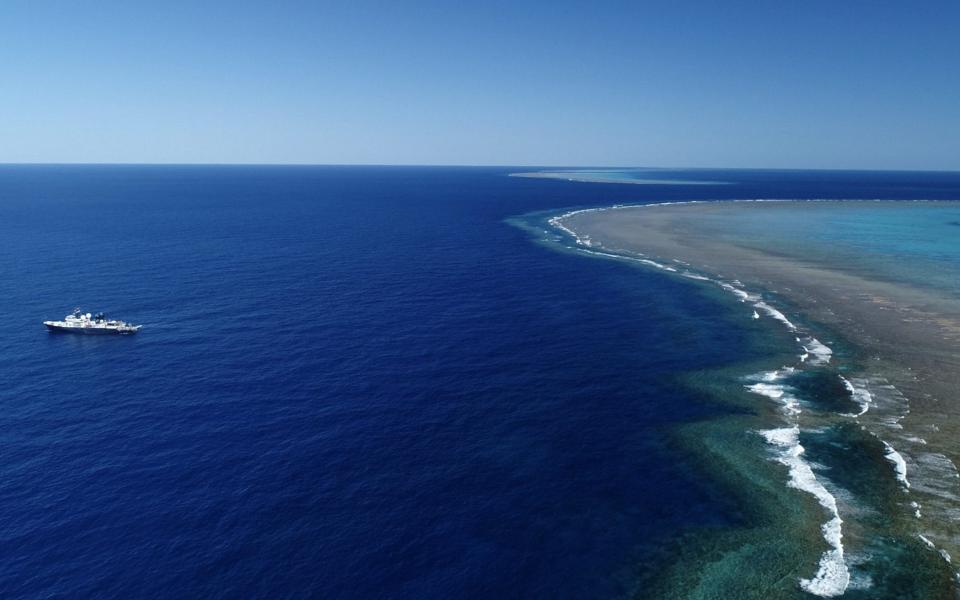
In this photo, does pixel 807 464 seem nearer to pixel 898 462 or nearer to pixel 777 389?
pixel 898 462

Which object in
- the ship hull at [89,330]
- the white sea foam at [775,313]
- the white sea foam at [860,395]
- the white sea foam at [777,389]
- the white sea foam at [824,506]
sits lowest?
the white sea foam at [824,506]

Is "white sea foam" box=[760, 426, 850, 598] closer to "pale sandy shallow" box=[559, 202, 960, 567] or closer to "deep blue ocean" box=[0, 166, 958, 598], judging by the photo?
"pale sandy shallow" box=[559, 202, 960, 567]

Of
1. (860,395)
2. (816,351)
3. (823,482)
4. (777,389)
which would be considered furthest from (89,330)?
(816,351)

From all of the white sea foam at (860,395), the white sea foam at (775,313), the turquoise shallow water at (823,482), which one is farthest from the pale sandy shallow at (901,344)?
the white sea foam at (775,313)

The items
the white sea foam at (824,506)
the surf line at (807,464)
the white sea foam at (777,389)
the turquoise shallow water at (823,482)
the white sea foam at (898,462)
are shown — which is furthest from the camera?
the white sea foam at (777,389)

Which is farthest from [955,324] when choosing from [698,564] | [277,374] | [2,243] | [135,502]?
[2,243]

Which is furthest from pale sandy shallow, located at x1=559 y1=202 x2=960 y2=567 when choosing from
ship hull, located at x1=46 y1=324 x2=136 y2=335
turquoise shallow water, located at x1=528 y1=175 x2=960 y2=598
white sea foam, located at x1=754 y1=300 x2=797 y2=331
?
ship hull, located at x1=46 y1=324 x2=136 y2=335

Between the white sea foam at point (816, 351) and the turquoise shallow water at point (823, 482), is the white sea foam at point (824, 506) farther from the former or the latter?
the white sea foam at point (816, 351)
